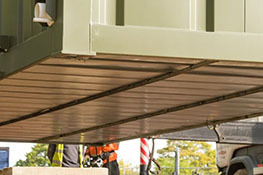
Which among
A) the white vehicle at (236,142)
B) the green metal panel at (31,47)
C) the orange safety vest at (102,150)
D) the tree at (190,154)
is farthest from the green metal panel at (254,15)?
the tree at (190,154)

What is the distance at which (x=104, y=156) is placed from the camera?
13555mm

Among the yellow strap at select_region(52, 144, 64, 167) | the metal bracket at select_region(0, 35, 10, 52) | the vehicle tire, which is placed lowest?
the vehicle tire

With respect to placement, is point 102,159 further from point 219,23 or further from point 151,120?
point 219,23

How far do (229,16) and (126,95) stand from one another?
1.62m

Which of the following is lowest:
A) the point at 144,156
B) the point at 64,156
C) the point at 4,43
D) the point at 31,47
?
the point at 64,156

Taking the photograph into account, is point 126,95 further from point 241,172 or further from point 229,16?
point 241,172

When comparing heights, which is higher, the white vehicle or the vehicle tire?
the white vehicle

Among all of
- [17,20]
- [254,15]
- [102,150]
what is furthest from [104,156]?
[254,15]

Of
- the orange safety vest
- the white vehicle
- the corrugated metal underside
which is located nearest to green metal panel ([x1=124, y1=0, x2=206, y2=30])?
the corrugated metal underside

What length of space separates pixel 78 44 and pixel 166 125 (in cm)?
404

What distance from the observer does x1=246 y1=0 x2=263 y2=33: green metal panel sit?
5280 millimetres

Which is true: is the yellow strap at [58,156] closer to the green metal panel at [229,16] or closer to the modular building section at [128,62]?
the modular building section at [128,62]

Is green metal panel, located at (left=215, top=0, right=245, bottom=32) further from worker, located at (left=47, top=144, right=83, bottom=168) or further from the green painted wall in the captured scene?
worker, located at (left=47, top=144, right=83, bottom=168)

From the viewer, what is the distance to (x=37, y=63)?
539cm
